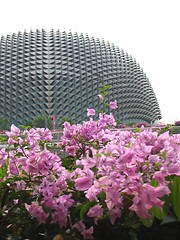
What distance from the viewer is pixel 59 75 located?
252 feet

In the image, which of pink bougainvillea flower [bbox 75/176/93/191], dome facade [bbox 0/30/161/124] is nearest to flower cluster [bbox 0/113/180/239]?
pink bougainvillea flower [bbox 75/176/93/191]

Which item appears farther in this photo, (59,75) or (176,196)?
(59,75)

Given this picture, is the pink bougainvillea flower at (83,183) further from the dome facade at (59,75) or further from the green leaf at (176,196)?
the dome facade at (59,75)

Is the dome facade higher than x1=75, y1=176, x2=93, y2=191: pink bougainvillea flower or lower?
higher

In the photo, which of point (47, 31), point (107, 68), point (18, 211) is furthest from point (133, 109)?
point (18, 211)

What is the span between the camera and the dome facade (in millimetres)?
76688

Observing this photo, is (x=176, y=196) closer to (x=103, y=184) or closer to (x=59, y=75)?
(x=103, y=184)

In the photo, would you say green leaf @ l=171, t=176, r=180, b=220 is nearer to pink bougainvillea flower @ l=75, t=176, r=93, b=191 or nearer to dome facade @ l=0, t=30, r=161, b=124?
pink bougainvillea flower @ l=75, t=176, r=93, b=191

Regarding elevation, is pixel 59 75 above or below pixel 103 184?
above

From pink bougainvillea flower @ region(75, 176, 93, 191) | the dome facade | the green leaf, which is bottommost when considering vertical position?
the green leaf

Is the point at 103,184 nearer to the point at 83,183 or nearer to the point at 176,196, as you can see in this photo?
the point at 83,183

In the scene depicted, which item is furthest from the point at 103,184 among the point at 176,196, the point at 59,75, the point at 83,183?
the point at 59,75

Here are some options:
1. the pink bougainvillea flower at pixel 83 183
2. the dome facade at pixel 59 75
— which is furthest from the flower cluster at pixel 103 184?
the dome facade at pixel 59 75

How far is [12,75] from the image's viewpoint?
257ft
